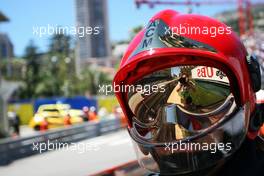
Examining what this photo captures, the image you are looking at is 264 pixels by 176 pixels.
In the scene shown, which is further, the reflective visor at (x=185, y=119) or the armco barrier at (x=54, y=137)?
the armco barrier at (x=54, y=137)

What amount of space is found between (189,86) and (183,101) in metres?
0.06

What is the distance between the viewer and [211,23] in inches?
63.4

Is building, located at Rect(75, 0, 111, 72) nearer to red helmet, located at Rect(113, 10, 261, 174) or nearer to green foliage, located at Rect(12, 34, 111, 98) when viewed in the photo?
green foliage, located at Rect(12, 34, 111, 98)

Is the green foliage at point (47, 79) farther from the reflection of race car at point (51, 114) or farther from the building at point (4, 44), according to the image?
the reflection of race car at point (51, 114)

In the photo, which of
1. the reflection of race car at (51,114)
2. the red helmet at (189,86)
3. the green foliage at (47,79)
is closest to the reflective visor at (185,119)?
the red helmet at (189,86)

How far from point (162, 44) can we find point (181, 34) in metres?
0.07

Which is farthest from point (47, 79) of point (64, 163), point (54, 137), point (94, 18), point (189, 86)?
point (94, 18)

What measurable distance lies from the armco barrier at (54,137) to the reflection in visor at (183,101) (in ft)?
11.3

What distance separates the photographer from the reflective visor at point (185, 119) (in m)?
1.55

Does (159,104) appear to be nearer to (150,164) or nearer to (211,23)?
(150,164)

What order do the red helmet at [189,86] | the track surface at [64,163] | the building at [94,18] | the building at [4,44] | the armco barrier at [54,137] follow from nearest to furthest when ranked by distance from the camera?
the red helmet at [189,86] → the track surface at [64,163] → the armco barrier at [54,137] → the building at [4,44] → the building at [94,18]

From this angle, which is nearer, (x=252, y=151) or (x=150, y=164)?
(x=252, y=151)

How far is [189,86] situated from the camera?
64.8 inches

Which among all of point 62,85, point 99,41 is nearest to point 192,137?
point 62,85
